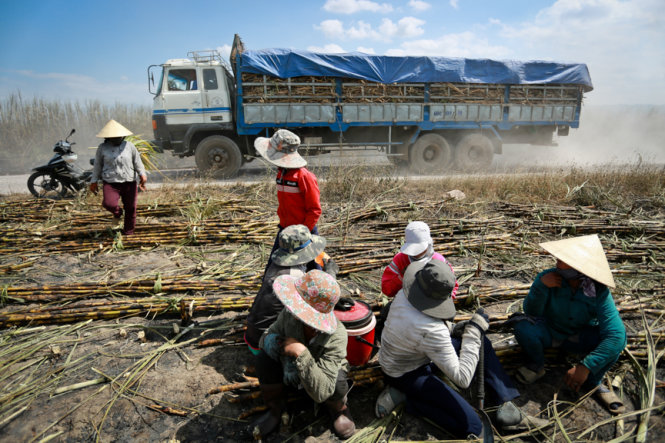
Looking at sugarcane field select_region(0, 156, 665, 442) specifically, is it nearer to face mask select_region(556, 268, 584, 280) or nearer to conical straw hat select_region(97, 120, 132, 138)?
face mask select_region(556, 268, 584, 280)

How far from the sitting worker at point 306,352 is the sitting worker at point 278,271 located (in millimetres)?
198

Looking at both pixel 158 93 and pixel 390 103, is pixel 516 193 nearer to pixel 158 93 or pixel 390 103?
pixel 390 103

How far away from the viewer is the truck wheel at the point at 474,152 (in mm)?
10094

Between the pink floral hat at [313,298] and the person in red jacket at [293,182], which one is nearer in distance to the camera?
the pink floral hat at [313,298]

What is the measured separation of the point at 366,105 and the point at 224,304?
7.56 m

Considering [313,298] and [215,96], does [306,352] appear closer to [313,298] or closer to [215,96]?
[313,298]

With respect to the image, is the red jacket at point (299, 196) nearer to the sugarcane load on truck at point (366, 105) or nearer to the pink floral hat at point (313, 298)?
the pink floral hat at point (313, 298)

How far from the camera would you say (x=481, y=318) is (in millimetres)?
1980

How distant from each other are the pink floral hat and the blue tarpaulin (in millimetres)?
7998

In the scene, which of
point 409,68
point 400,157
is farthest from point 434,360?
point 400,157

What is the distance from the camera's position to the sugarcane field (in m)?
1.97

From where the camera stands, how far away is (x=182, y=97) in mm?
8516

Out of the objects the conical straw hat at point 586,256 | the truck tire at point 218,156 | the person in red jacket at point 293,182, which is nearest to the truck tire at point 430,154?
the truck tire at point 218,156

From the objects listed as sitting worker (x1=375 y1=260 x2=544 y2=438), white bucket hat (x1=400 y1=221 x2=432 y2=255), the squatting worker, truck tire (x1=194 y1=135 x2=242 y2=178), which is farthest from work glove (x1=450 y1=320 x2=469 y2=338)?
truck tire (x1=194 y1=135 x2=242 y2=178)
